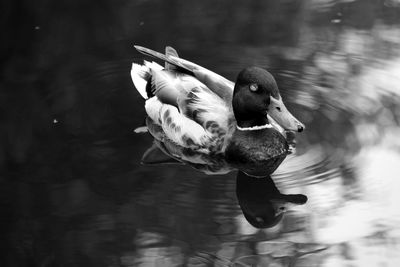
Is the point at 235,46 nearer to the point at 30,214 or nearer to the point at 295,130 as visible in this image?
the point at 295,130

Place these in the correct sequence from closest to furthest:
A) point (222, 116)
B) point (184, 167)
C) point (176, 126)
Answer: point (184, 167) → point (222, 116) → point (176, 126)

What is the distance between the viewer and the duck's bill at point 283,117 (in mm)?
8516

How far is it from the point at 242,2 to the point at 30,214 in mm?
4882

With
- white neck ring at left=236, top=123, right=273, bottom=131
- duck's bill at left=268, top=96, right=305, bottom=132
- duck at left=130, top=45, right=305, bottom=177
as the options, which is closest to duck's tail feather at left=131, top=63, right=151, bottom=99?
duck at left=130, top=45, right=305, bottom=177

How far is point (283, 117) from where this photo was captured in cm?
858

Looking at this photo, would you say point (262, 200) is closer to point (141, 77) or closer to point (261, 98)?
point (261, 98)

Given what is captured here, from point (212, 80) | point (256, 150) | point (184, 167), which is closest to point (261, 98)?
point (256, 150)

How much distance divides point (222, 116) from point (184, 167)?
667mm

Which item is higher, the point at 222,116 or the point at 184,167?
the point at 222,116

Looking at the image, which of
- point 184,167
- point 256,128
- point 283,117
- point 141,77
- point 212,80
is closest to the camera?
point 283,117

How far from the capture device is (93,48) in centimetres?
1112

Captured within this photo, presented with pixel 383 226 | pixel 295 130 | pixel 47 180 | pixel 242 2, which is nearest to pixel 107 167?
pixel 47 180

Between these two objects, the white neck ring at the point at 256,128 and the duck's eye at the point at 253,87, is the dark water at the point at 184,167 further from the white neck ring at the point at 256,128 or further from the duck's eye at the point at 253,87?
the duck's eye at the point at 253,87

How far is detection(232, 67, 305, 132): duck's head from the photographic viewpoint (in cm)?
857
